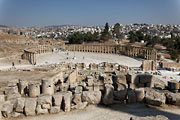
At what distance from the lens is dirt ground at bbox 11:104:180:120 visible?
8246 millimetres

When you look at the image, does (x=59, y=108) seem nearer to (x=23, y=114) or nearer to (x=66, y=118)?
(x=66, y=118)

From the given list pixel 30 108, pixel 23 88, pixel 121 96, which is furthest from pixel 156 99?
pixel 23 88

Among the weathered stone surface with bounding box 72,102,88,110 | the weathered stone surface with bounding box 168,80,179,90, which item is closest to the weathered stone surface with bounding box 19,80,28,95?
the weathered stone surface with bounding box 72,102,88,110

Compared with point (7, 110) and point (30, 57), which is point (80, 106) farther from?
point (30, 57)

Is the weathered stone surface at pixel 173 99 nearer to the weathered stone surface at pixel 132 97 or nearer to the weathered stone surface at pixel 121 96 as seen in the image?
the weathered stone surface at pixel 132 97

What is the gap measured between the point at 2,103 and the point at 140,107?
700 centimetres

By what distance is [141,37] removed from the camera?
7694cm

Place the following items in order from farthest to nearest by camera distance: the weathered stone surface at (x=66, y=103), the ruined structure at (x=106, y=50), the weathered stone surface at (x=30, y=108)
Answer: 1. the ruined structure at (x=106, y=50)
2. the weathered stone surface at (x=66, y=103)
3. the weathered stone surface at (x=30, y=108)

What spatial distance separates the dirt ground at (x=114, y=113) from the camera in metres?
8.25

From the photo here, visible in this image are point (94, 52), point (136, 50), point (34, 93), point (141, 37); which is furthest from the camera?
point (141, 37)

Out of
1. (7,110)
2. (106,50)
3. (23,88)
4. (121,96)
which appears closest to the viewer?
(7,110)

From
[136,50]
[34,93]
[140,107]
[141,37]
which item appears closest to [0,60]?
[34,93]

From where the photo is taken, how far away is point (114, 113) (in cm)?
862

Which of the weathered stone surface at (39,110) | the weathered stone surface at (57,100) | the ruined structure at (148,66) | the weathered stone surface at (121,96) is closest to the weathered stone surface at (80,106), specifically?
the weathered stone surface at (57,100)
